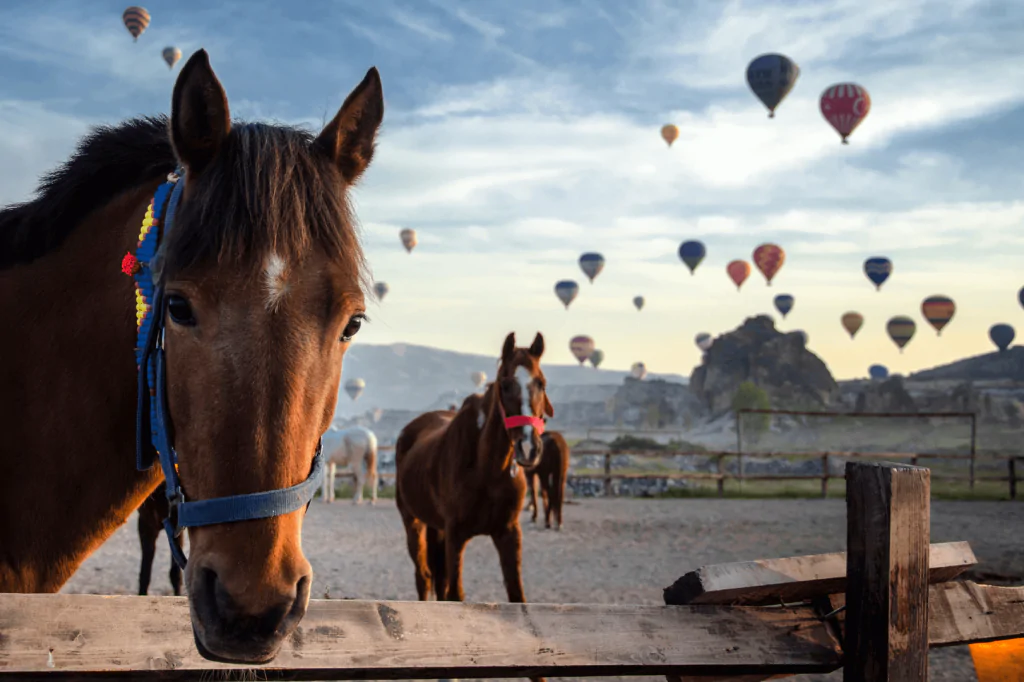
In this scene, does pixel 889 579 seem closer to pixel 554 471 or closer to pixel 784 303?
pixel 554 471

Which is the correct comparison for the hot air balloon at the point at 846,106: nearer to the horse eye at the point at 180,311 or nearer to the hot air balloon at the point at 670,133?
the hot air balloon at the point at 670,133

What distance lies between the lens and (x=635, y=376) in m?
121

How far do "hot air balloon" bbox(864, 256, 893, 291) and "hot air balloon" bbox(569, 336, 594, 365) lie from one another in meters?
25.0

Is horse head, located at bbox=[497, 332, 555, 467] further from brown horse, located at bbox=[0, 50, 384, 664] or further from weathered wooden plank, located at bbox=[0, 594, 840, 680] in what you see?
brown horse, located at bbox=[0, 50, 384, 664]

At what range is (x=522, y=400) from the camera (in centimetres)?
664

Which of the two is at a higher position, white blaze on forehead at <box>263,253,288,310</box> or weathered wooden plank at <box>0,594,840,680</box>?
white blaze on forehead at <box>263,253,288,310</box>

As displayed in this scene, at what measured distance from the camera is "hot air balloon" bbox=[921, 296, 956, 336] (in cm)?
6625

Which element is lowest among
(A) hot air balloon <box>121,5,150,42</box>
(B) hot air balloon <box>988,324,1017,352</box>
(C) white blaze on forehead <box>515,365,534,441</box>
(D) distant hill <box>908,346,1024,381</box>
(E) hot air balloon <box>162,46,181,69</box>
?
(C) white blaze on forehead <box>515,365,534,441</box>

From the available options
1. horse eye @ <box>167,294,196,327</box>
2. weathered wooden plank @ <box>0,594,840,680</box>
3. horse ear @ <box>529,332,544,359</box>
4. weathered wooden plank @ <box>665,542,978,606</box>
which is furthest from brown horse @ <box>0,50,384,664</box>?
horse ear @ <box>529,332,544,359</box>

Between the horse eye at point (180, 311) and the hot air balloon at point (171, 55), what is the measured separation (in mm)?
59687

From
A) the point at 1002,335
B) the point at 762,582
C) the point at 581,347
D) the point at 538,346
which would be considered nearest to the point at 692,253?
the point at 581,347

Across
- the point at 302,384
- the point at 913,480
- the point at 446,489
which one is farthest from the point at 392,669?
the point at 446,489

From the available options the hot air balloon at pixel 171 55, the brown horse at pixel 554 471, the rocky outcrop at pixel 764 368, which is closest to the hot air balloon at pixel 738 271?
the rocky outcrop at pixel 764 368

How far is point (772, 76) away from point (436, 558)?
49.3 metres
